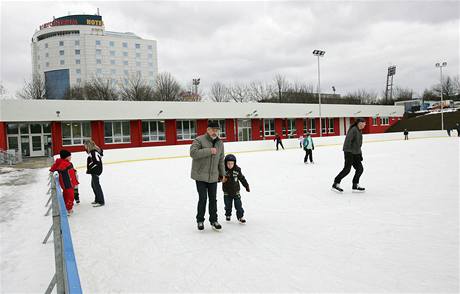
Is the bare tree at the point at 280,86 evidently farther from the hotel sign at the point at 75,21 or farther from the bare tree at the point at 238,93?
the hotel sign at the point at 75,21

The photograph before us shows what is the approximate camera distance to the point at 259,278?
320 centimetres

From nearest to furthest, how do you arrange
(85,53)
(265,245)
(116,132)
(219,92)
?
(265,245) < (116,132) < (219,92) < (85,53)

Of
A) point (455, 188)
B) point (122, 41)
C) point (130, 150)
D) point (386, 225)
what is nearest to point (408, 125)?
point (130, 150)

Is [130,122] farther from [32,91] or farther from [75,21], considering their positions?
[75,21]

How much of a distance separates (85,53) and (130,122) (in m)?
54.1

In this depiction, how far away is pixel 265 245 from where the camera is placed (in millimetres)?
4129

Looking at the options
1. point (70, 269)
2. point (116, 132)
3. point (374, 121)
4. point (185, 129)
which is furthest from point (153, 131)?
point (374, 121)

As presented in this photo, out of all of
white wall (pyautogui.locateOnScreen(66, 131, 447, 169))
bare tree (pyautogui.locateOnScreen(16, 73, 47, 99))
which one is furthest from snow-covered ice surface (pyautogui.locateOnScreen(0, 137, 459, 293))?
bare tree (pyautogui.locateOnScreen(16, 73, 47, 99))

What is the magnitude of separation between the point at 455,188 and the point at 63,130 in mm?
26624

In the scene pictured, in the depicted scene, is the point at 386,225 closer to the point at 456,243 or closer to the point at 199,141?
the point at 456,243

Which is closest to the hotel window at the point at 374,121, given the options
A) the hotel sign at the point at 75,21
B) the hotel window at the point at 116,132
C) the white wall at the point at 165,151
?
the white wall at the point at 165,151

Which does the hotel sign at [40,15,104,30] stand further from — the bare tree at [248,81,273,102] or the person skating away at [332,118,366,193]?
the person skating away at [332,118,366,193]

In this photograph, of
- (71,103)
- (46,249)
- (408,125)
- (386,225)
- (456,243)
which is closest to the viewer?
(456,243)

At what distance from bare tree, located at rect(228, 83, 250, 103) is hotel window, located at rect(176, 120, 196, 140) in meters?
28.1
